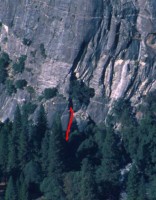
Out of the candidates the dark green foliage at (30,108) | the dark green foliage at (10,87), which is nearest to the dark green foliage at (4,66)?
the dark green foliage at (10,87)

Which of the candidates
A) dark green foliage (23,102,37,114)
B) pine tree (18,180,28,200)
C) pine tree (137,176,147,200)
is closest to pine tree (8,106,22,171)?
dark green foliage (23,102,37,114)

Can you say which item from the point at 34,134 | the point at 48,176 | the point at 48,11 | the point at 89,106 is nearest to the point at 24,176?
the point at 48,176

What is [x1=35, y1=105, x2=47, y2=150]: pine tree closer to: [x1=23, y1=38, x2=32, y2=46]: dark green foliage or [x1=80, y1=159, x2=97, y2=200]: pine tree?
[x1=23, y1=38, x2=32, y2=46]: dark green foliage

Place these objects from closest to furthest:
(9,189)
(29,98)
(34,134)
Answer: (9,189) < (34,134) < (29,98)

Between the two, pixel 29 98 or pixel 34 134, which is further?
pixel 29 98

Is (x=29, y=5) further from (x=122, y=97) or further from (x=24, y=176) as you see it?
(x=24, y=176)

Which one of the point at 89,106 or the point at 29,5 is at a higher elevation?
the point at 29,5

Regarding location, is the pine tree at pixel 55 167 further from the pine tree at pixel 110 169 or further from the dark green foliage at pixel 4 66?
the dark green foliage at pixel 4 66

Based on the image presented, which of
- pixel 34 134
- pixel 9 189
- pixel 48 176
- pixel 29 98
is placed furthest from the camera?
pixel 29 98
